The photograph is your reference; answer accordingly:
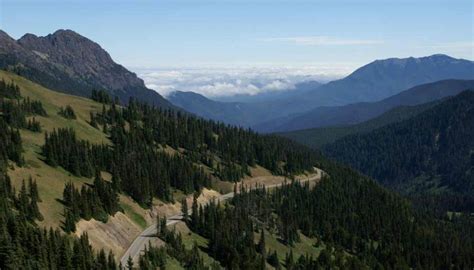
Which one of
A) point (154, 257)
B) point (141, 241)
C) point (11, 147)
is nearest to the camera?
point (154, 257)

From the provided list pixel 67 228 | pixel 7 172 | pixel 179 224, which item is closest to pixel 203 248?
pixel 179 224

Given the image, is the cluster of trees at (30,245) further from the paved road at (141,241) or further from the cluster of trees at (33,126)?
the cluster of trees at (33,126)

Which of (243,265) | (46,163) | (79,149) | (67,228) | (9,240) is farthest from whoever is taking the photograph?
(79,149)

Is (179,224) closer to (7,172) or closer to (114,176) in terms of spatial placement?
(114,176)

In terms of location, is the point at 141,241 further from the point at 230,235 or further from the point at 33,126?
the point at 33,126

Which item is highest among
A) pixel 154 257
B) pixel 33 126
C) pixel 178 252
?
pixel 33 126

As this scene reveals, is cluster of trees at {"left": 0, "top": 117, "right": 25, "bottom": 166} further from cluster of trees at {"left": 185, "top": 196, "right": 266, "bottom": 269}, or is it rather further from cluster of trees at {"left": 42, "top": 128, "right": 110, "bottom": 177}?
cluster of trees at {"left": 185, "top": 196, "right": 266, "bottom": 269}

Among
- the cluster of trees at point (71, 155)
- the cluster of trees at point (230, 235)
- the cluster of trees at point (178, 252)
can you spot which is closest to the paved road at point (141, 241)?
the cluster of trees at point (178, 252)

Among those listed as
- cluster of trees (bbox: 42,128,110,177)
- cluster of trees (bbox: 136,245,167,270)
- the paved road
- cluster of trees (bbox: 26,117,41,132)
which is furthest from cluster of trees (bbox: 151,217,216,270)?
cluster of trees (bbox: 26,117,41,132)

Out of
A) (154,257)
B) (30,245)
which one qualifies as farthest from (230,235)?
(30,245)
